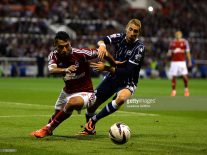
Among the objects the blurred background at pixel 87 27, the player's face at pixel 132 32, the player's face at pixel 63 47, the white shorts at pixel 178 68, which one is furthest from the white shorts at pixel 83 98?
the blurred background at pixel 87 27

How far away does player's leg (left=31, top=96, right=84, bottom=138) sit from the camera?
11156 mm

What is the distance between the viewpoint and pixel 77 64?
1140 centimetres

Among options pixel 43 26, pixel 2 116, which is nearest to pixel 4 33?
pixel 43 26

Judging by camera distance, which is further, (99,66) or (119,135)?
(99,66)

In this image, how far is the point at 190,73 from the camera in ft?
147

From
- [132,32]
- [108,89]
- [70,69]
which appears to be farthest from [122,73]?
[70,69]

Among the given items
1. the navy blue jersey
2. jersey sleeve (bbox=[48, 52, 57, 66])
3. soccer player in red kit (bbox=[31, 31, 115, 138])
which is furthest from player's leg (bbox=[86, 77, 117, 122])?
jersey sleeve (bbox=[48, 52, 57, 66])

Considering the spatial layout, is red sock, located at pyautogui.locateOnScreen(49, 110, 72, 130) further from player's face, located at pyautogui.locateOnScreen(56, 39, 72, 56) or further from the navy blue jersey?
the navy blue jersey

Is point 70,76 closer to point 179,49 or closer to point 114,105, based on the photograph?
point 114,105

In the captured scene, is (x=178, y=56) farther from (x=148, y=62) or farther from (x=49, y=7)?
(x=49, y=7)

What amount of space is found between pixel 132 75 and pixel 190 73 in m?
32.9

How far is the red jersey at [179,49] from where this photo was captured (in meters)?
24.0

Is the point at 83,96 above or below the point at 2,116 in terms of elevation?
above

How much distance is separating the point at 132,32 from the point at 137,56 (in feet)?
1.52
